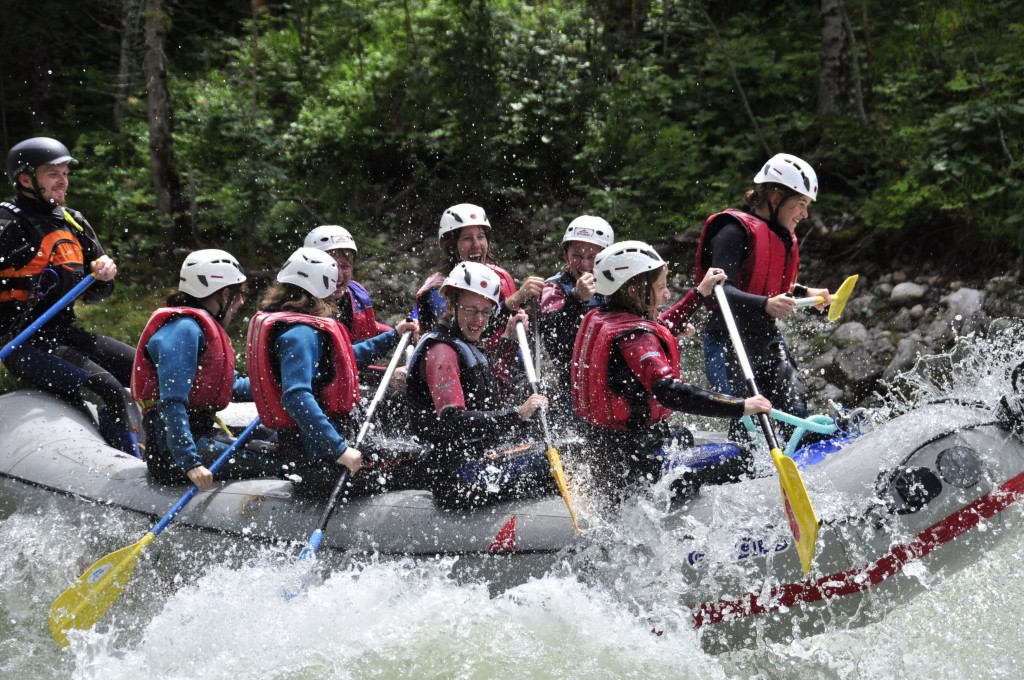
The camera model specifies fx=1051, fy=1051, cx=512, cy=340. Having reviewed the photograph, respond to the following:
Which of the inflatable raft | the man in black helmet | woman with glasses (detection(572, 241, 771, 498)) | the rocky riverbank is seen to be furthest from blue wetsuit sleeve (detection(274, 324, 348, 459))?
the rocky riverbank

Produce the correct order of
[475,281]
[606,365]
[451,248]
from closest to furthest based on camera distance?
[606,365], [475,281], [451,248]

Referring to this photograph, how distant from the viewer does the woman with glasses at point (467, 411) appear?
5.09 meters

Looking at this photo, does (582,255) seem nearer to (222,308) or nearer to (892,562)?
(222,308)

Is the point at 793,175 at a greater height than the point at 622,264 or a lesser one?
greater

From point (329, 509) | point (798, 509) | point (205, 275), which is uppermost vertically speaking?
point (205, 275)

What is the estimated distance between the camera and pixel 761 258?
5.64 m

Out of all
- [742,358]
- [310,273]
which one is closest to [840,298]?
[742,358]

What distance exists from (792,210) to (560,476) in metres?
2.01

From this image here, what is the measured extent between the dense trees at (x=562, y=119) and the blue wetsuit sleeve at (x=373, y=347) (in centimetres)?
483

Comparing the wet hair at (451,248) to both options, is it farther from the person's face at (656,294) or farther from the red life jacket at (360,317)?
the person's face at (656,294)

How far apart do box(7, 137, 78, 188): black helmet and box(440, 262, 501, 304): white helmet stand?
8.97 ft

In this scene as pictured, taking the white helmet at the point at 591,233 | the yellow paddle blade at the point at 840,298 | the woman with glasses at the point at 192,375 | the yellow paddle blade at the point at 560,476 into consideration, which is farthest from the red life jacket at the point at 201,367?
the yellow paddle blade at the point at 840,298

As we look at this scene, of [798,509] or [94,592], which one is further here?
[94,592]

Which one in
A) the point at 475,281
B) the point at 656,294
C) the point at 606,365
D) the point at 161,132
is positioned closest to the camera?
the point at 606,365
